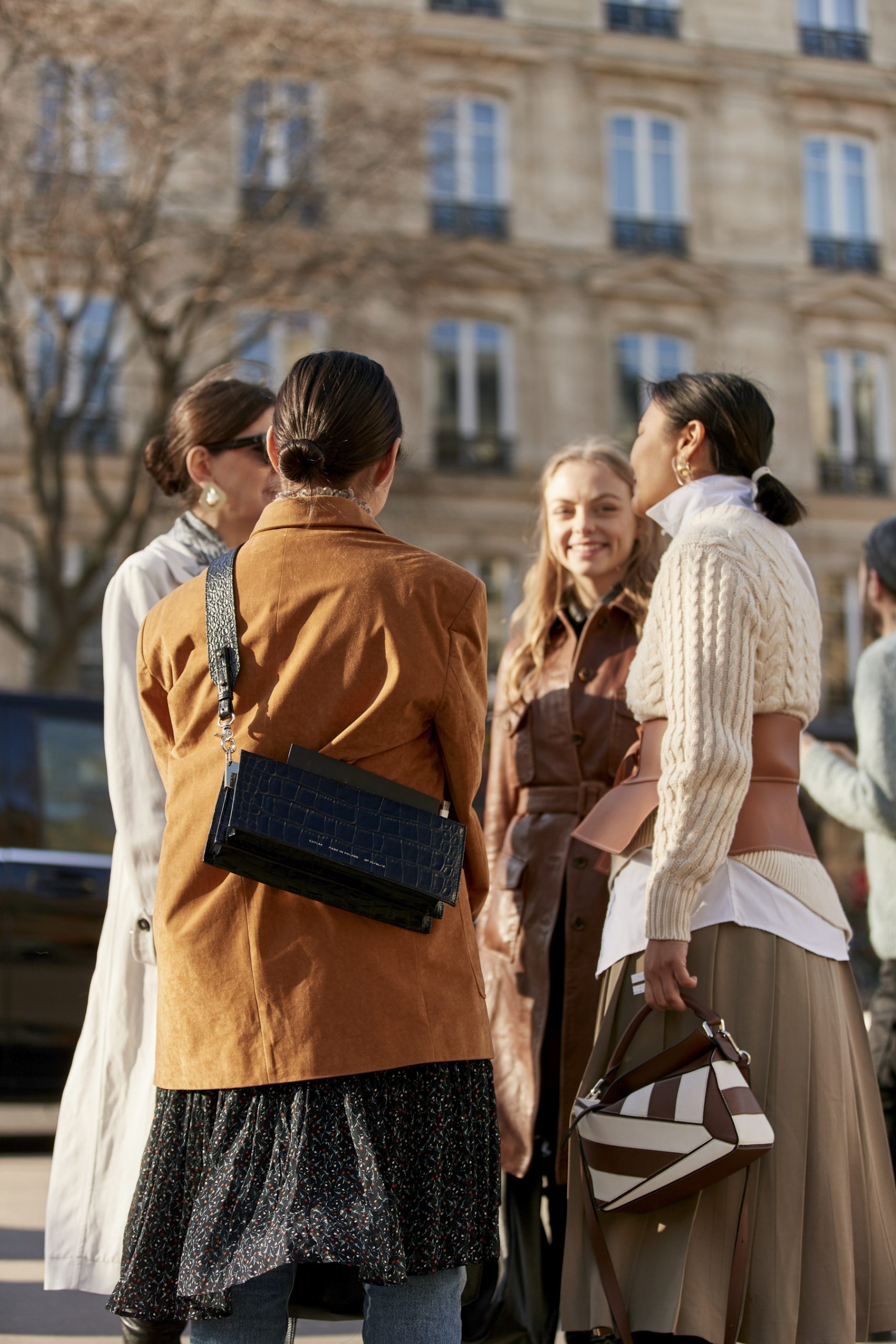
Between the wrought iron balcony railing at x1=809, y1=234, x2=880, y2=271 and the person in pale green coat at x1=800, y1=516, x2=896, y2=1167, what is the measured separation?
23226mm

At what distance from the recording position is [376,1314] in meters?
2.16

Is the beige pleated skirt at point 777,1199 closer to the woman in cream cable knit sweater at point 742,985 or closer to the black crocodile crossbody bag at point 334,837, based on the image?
the woman in cream cable knit sweater at point 742,985

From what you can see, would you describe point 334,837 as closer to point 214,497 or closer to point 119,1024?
point 119,1024

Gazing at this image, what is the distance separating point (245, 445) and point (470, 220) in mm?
21730

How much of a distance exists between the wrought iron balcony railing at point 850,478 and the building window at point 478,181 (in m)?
7.13

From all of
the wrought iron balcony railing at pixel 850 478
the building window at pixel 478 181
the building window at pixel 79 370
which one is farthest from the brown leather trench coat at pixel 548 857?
the wrought iron balcony railing at pixel 850 478

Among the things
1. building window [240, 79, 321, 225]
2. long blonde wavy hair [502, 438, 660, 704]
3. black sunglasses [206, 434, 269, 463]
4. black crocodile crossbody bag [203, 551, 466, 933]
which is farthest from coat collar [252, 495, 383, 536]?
building window [240, 79, 321, 225]

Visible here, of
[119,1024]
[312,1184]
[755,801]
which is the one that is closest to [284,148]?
[119,1024]

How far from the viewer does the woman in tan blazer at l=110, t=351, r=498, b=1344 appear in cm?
210

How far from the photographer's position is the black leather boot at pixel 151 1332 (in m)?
2.76

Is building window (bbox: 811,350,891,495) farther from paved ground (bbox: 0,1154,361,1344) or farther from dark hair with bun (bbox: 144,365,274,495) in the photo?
dark hair with bun (bbox: 144,365,274,495)

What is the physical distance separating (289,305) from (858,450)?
43.0 feet

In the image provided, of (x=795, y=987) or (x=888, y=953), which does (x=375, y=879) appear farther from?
(x=888, y=953)

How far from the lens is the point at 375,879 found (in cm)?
210
